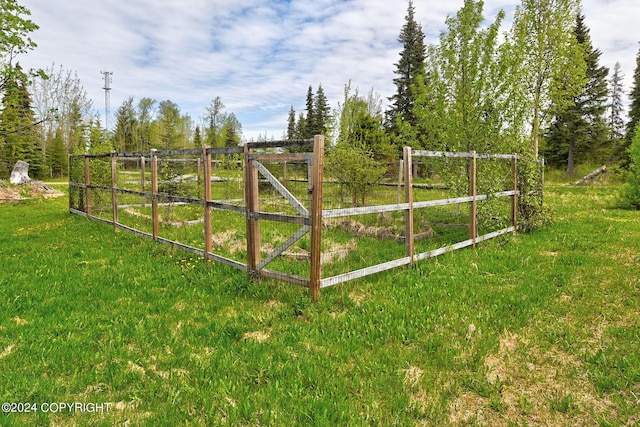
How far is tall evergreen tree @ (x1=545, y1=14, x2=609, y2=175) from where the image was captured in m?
28.9

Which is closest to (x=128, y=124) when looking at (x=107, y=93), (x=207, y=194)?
(x=107, y=93)

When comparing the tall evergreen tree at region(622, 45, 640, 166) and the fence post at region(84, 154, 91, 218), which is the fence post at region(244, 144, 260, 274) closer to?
the fence post at region(84, 154, 91, 218)

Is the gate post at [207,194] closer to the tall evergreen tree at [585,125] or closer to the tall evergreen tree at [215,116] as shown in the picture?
the tall evergreen tree at [585,125]

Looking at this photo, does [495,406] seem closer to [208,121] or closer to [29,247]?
[29,247]

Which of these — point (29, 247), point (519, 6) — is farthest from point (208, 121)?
point (29, 247)

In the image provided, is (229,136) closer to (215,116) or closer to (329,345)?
(215,116)

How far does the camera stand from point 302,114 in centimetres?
4669

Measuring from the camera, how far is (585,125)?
1139 inches

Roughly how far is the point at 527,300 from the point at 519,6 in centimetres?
1762

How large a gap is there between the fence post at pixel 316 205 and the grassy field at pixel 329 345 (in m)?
0.34

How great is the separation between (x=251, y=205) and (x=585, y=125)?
107 ft

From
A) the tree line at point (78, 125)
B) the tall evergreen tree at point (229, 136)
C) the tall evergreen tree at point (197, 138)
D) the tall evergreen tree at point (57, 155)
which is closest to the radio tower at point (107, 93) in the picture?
the tree line at point (78, 125)

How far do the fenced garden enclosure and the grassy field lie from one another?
1.97 feet

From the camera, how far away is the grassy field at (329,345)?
9.13ft
